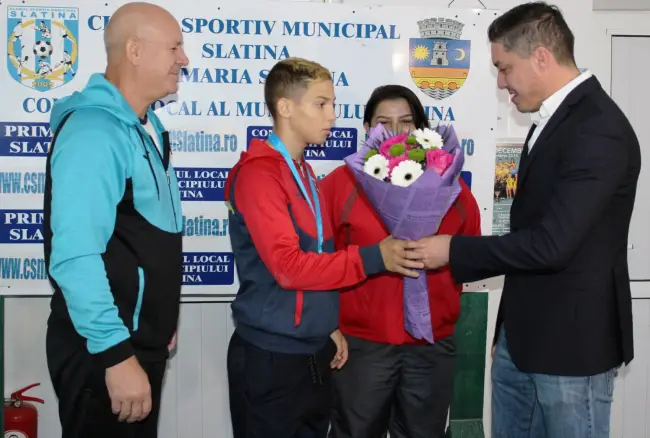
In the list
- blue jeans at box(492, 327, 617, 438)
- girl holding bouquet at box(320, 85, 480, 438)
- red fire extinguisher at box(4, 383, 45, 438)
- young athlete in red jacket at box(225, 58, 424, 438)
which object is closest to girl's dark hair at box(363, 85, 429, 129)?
girl holding bouquet at box(320, 85, 480, 438)

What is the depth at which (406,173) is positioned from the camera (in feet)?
6.64

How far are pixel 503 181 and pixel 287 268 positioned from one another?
65.3 inches

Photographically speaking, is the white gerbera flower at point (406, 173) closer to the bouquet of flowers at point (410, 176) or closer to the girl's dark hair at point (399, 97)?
the bouquet of flowers at point (410, 176)

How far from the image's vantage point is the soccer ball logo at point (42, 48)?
112 inches

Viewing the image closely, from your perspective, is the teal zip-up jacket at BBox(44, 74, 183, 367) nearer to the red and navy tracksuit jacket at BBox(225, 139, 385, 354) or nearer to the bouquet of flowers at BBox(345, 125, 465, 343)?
the red and navy tracksuit jacket at BBox(225, 139, 385, 354)

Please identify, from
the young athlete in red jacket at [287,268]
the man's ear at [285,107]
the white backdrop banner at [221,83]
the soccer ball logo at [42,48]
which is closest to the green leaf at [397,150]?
the young athlete in red jacket at [287,268]

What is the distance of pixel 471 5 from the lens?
328 cm

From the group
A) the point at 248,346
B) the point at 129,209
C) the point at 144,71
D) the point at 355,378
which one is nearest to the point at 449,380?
the point at 355,378

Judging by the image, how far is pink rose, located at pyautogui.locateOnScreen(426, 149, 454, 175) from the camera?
2047 mm

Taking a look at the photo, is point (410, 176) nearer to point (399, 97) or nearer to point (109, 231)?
point (399, 97)

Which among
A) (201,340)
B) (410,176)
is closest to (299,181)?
(410,176)

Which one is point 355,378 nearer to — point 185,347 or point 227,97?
point 185,347

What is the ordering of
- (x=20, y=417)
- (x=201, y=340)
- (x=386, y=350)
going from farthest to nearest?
(x=201, y=340) < (x=20, y=417) < (x=386, y=350)

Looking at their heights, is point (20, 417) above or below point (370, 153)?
below
